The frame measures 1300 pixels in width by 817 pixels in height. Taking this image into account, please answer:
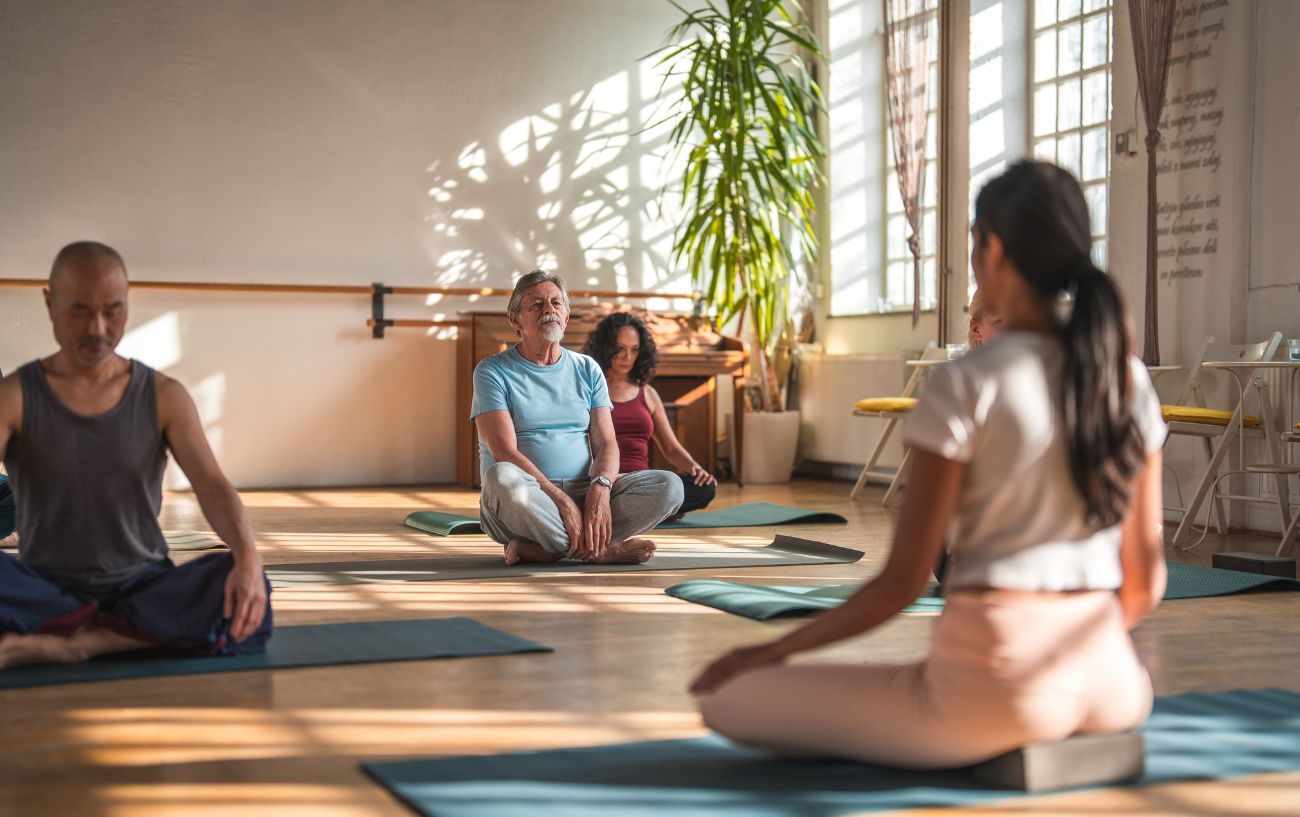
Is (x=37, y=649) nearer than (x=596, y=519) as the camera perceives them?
Yes

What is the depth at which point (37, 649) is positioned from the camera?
2.84m

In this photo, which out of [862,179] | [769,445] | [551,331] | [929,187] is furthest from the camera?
[862,179]

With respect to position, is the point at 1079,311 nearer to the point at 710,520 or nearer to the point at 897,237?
the point at 710,520

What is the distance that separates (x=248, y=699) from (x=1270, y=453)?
4.44 meters

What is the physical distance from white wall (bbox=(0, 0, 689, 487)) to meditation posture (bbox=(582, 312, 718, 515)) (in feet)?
9.26

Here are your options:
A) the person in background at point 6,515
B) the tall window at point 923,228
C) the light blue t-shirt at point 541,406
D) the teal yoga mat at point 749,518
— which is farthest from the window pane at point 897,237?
the person in background at point 6,515

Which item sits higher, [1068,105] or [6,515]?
[1068,105]

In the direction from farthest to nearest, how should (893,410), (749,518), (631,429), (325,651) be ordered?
(893,410) < (749,518) < (631,429) < (325,651)

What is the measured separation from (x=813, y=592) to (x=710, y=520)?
2.25 m

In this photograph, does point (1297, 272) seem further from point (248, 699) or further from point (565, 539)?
point (248, 699)

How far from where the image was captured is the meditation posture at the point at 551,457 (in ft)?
14.8

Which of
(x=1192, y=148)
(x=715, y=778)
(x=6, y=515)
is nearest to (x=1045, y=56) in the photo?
(x=1192, y=148)

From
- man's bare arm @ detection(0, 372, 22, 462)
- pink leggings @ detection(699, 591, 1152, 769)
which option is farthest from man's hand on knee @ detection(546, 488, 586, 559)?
pink leggings @ detection(699, 591, 1152, 769)

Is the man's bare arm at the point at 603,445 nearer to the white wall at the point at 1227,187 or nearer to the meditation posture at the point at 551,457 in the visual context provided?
the meditation posture at the point at 551,457
